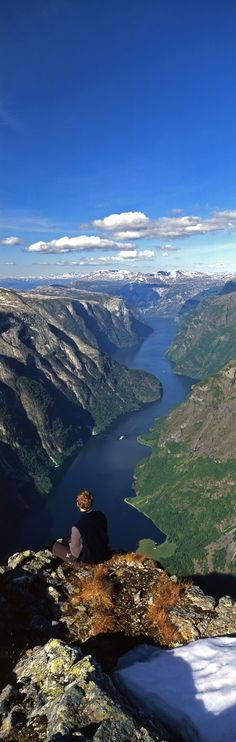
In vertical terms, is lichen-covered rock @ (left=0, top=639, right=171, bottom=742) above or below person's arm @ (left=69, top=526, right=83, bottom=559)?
above

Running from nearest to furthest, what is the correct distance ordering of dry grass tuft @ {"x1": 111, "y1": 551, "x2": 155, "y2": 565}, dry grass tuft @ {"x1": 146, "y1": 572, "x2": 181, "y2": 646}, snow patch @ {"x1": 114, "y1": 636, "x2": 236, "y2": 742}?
snow patch @ {"x1": 114, "y1": 636, "x2": 236, "y2": 742} → dry grass tuft @ {"x1": 146, "y1": 572, "x2": 181, "y2": 646} → dry grass tuft @ {"x1": 111, "y1": 551, "x2": 155, "y2": 565}

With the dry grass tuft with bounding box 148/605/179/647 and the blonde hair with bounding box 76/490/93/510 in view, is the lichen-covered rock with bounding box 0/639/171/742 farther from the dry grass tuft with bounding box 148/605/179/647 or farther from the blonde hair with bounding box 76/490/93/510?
the blonde hair with bounding box 76/490/93/510

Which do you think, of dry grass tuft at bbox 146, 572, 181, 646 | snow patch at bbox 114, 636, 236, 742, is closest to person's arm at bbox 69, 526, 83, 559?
dry grass tuft at bbox 146, 572, 181, 646

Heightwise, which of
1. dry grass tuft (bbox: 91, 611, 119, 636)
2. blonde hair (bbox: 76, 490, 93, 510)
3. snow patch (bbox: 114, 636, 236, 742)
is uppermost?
blonde hair (bbox: 76, 490, 93, 510)

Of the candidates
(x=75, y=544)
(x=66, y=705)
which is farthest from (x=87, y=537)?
(x=66, y=705)

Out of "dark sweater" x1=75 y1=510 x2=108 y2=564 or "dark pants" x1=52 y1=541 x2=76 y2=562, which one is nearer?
"dark sweater" x1=75 y1=510 x2=108 y2=564

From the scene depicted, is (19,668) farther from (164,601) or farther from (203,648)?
(164,601)

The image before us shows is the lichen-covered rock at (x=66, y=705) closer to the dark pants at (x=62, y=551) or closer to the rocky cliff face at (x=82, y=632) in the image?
the rocky cliff face at (x=82, y=632)
